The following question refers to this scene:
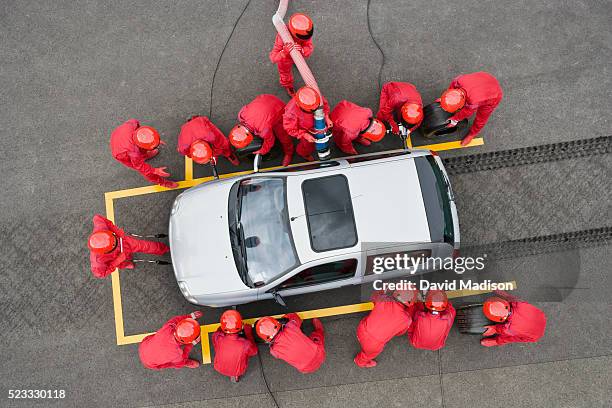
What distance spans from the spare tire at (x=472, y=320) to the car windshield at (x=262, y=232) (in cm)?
257

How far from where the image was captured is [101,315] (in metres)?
5.81

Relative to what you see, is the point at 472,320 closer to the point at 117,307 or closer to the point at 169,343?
the point at 169,343

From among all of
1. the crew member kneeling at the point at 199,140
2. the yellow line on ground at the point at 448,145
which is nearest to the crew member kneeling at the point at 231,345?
the crew member kneeling at the point at 199,140

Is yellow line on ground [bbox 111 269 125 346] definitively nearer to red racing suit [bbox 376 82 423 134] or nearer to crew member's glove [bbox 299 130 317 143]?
crew member's glove [bbox 299 130 317 143]

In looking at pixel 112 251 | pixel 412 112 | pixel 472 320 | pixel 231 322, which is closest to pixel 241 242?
pixel 231 322

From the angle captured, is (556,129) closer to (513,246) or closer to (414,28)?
(513,246)

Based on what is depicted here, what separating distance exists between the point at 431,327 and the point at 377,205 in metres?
1.59

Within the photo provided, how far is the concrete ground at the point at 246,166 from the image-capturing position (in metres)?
5.55

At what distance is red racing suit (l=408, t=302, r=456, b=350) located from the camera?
4.70m

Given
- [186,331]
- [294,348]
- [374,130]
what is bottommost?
[294,348]

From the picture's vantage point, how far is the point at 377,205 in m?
4.59

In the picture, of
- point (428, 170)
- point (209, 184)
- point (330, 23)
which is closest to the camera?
point (428, 170)

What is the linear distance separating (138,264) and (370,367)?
12.1 ft

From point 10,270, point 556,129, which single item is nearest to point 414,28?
point 556,129
